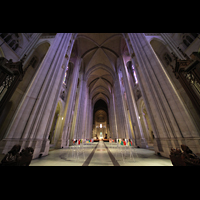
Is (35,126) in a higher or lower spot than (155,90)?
lower

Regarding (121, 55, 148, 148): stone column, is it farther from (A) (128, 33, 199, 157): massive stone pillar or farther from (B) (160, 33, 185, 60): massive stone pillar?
(B) (160, 33, 185, 60): massive stone pillar

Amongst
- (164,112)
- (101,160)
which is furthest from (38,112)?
(164,112)

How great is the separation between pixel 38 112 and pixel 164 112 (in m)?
6.81

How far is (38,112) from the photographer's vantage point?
4.54 meters

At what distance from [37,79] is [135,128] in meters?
9.62

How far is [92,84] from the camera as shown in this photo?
2491 cm

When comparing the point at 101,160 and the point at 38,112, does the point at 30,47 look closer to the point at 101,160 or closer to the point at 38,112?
the point at 38,112

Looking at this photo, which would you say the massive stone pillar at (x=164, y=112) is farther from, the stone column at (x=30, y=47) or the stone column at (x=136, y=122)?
the stone column at (x=30, y=47)

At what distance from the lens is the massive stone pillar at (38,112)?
3.86 meters

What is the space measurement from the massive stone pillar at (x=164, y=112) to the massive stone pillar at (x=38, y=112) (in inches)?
239

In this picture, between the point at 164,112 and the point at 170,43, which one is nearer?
the point at 164,112
